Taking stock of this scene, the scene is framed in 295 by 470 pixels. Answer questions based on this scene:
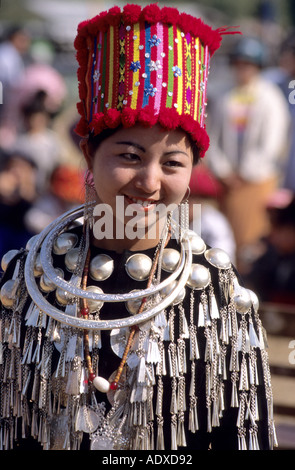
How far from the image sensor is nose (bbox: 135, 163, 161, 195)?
2.04 metres

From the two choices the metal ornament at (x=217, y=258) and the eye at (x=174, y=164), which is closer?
the eye at (x=174, y=164)

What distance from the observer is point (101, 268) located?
2225 millimetres

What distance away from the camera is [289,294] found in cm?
486

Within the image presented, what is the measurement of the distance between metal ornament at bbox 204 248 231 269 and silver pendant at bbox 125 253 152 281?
0.19 meters

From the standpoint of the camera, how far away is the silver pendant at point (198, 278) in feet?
7.22

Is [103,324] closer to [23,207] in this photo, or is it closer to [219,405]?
[219,405]

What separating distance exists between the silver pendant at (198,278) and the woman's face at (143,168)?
23 cm

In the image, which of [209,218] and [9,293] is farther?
[209,218]

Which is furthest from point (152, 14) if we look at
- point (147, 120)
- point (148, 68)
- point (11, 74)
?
point (11, 74)

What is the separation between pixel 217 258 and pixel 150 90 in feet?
1.82

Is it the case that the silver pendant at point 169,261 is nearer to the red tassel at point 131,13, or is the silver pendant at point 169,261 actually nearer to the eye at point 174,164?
the eye at point 174,164

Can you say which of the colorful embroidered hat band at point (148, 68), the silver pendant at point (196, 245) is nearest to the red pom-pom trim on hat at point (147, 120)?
the colorful embroidered hat band at point (148, 68)

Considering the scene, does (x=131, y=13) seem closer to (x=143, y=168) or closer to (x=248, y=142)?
(x=143, y=168)
